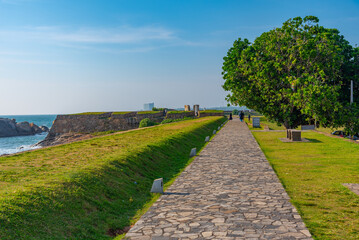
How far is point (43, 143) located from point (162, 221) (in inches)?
2284

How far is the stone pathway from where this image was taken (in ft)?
18.3

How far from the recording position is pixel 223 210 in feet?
22.5

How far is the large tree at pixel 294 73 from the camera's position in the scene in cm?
2019

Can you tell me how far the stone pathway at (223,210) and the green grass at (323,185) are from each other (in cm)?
36

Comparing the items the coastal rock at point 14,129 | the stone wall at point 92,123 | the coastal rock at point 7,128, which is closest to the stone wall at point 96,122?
the stone wall at point 92,123

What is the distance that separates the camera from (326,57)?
21625 mm

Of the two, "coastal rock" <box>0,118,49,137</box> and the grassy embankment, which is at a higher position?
the grassy embankment

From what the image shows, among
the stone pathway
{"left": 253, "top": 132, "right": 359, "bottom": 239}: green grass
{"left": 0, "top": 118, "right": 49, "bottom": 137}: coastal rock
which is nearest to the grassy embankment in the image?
the stone pathway

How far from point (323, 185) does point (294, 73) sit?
49.0 ft

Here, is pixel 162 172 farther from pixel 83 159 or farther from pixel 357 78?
pixel 357 78

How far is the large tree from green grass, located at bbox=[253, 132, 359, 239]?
13.0 ft

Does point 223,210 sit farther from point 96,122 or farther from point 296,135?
point 96,122

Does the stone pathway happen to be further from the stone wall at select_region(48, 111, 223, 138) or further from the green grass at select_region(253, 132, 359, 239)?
the stone wall at select_region(48, 111, 223, 138)

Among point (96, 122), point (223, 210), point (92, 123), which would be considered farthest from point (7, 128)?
point (223, 210)
